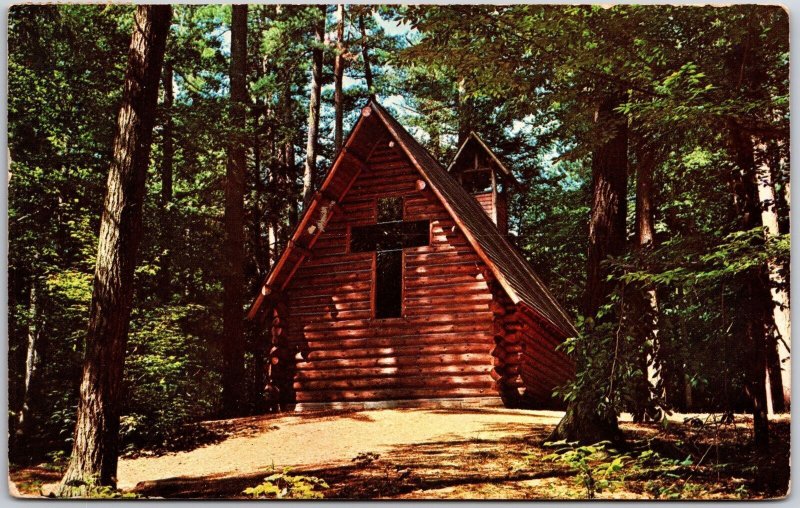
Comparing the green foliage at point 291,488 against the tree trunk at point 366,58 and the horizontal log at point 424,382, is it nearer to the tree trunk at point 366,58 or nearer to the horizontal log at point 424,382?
the horizontal log at point 424,382

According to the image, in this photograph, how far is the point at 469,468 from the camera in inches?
272

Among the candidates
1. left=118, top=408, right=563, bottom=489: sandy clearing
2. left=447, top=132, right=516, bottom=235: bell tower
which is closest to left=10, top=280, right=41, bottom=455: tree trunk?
left=118, top=408, right=563, bottom=489: sandy clearing

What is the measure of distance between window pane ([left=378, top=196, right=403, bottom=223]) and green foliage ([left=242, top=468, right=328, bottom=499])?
Result: 4718 millimetres

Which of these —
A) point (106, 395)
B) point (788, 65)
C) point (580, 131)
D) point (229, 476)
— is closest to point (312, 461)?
point (229, 476)

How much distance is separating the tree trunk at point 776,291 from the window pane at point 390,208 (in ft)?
16.4

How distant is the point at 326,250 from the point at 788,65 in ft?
19.8

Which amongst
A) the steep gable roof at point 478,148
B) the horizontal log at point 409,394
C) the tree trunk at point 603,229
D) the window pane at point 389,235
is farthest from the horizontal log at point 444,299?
the tree trunk at point 603,229

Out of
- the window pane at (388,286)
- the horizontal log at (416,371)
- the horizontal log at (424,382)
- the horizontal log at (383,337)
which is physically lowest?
the horizontal log at (424,382)

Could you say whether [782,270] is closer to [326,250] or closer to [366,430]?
[366,430]

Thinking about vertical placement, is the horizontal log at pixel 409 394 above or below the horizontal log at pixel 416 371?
below

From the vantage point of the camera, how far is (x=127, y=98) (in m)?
7.07

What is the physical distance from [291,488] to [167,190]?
356 centimetres

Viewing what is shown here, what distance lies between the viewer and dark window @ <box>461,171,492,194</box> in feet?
45.6

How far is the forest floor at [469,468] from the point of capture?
6.56 meters
